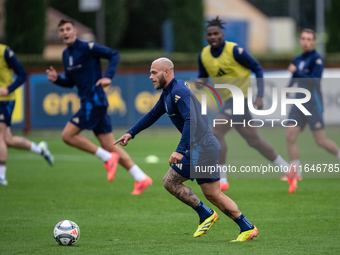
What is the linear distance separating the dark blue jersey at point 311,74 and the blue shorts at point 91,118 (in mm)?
3118

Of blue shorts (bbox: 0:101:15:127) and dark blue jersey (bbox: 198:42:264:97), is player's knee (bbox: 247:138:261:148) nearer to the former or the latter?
dark blue jersey (bbox: 198:42:264:97)

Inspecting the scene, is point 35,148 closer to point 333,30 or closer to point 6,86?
point 6,86

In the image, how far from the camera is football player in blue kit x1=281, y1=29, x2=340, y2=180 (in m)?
8.98

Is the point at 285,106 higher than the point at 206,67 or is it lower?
lower

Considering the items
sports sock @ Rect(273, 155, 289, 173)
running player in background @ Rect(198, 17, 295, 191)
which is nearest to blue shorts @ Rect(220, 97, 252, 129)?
running player in background @ Rect(198, 17, 295, 191)

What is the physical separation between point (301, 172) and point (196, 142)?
476 centimetres

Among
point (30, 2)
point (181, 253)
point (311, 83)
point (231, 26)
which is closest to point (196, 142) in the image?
point (181, 253)

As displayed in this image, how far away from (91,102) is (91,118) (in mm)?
242

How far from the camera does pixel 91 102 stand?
28.3 ft

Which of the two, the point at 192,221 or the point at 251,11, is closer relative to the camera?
the point at 192,221

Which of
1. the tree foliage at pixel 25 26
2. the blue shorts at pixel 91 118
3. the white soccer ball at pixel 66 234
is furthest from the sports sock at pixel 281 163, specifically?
the tree foliage at pixel 25 26

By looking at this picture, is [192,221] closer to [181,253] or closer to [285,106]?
[181,253]

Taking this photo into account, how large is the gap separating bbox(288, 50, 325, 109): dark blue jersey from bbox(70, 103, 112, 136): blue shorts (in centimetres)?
312

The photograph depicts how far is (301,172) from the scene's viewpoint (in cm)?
995
